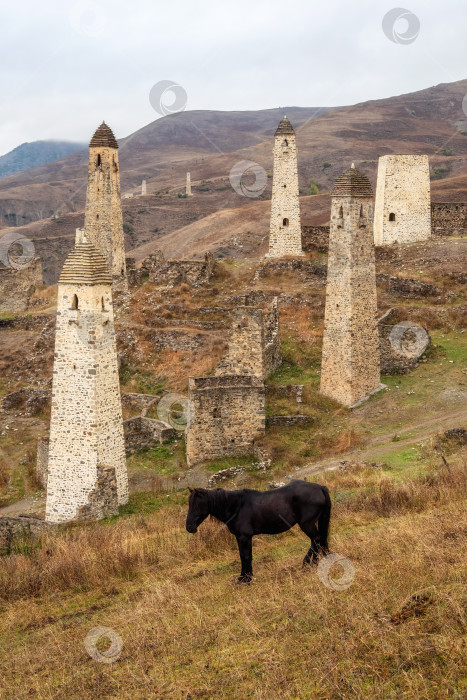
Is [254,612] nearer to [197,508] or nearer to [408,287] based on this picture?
Answer: [197,508]

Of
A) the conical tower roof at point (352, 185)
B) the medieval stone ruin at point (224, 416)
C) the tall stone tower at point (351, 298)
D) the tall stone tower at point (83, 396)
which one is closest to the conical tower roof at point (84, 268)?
the tall stone tower at point (83, 396)

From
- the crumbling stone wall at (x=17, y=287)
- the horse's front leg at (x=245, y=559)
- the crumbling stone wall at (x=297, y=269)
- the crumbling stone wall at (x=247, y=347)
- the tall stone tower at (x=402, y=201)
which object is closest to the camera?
the horse's front leg at (x=245, y=559)

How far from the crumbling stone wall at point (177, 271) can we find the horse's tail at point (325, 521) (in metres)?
24.1

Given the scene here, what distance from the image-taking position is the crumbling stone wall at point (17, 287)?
36.6 m

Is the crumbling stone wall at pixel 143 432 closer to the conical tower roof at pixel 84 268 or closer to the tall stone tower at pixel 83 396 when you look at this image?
the tall stone tower at pixel 83 396

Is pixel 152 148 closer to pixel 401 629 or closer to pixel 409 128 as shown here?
pixel 409 128

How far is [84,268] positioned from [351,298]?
27.7ft

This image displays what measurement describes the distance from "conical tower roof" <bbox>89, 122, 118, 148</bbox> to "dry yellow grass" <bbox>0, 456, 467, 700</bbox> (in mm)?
25676

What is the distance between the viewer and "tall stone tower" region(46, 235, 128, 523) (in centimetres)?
1403

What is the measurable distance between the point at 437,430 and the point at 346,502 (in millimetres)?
6479

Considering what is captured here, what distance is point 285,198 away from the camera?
32.7m

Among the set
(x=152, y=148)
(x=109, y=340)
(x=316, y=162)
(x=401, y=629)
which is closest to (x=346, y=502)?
(x=401, y=629)

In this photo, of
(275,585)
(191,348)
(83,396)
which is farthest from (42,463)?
(275,585)

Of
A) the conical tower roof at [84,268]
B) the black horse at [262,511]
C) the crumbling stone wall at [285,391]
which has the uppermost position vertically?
the conical tower roof at [84,268]
